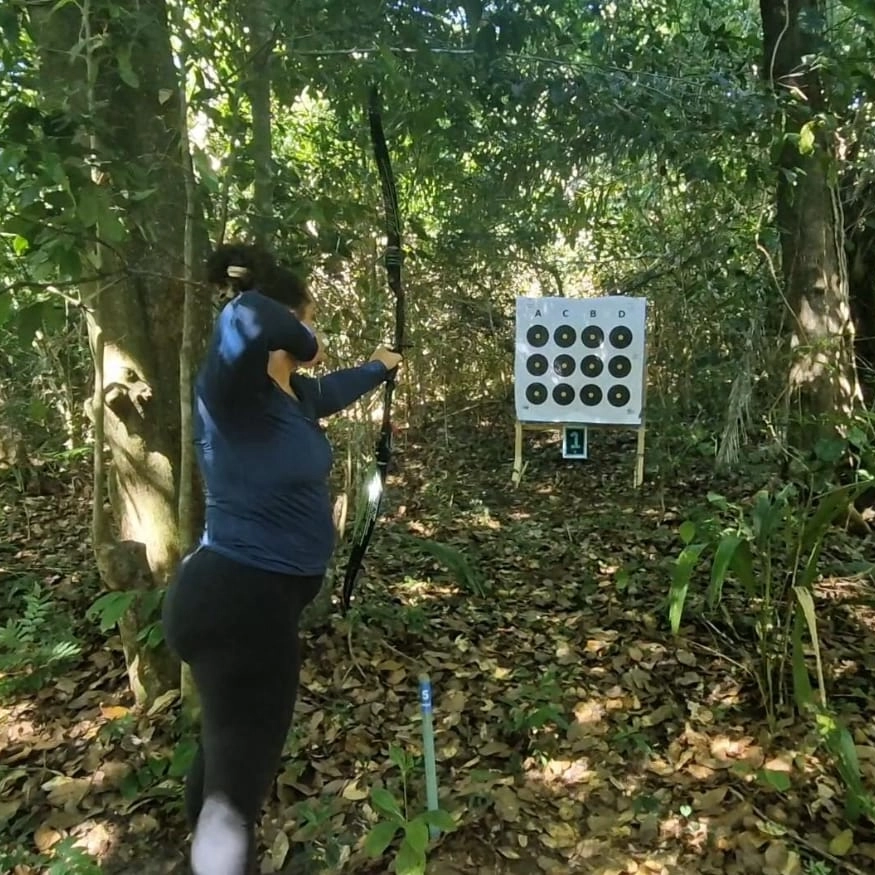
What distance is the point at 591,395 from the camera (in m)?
4.49

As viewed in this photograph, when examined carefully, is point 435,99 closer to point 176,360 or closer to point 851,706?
point 176,360

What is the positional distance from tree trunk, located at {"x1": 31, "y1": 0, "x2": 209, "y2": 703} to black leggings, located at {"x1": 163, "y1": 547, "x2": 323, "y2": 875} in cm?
73

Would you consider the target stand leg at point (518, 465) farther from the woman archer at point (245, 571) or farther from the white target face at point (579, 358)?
the woman archer at point (245, 571)

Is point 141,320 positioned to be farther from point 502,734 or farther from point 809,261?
point 809,261

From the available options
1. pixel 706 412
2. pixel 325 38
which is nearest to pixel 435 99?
pixel 325 38

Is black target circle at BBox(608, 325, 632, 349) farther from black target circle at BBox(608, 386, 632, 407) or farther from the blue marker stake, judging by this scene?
the blue marker stake

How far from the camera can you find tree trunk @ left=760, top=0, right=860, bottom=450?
9.78 ft

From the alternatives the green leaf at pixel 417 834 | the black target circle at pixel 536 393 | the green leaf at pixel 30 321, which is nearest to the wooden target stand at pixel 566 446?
the black target circle at pixel 536 393

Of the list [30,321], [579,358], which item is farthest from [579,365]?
[30,321]

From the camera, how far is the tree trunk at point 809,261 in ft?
9.78

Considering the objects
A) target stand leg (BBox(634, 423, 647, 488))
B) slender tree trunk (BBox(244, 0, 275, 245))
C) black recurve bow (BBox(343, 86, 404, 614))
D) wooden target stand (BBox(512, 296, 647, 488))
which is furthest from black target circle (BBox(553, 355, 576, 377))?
slender tree trunk (BBox(244, 0, 275, 245))

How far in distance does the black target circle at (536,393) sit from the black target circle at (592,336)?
34 cm

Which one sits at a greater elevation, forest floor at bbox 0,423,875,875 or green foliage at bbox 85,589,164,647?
green foliage at bbox 85,589,164,647

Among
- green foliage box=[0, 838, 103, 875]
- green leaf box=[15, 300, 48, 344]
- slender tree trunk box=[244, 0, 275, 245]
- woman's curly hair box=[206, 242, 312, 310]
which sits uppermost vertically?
slender tree trunk box=[244, 0, 275, 245]
